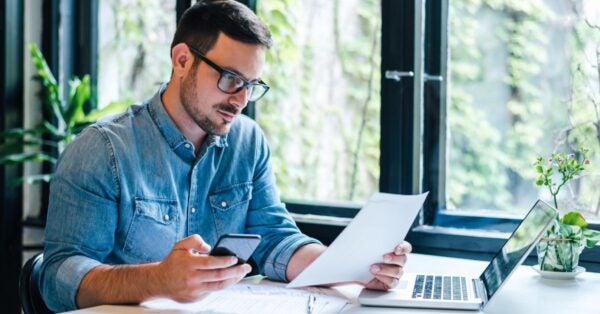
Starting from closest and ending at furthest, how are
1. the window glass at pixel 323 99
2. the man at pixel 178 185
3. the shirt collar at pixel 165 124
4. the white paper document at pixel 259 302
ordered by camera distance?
the white paper document at pixel 259 302 < the man at pixel 178 185 < the shirt collar at pixel 165 124 < the window glass at pixel 323 99

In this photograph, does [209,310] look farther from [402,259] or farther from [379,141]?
[379,141]

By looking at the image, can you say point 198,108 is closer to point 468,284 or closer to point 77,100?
point 468,284

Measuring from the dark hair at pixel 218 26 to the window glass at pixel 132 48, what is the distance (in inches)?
44.3

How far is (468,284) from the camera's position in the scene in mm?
1771

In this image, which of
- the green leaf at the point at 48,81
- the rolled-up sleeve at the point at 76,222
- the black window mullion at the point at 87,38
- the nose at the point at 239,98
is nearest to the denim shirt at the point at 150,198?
the rolled-up sleeve at the point at 76,222

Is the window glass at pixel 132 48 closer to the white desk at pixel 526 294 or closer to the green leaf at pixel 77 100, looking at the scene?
the green leaf at pixel 77 100

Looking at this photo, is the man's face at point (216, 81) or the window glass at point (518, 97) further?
the window glass at point (518, 97)

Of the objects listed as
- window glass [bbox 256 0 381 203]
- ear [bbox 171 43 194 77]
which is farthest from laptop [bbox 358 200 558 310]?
window glass [bbox 256 0 381 203]

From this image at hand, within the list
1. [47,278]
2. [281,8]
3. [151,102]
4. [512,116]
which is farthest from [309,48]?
[47,278]

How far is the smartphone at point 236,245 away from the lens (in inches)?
57.9

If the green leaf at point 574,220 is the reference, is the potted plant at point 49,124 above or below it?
above

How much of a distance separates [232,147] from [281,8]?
0.85 m

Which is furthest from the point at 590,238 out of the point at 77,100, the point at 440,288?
the point at 77,100

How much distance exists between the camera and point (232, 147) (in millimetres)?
2139
